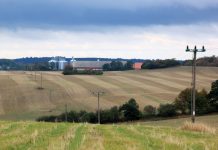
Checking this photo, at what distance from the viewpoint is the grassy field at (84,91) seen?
274 ft

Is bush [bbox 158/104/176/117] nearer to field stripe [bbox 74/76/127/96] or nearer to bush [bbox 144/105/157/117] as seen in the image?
bush [bbox 144/105/157/117]

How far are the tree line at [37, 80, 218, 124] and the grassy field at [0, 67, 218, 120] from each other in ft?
9.86

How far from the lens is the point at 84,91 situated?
101 metres

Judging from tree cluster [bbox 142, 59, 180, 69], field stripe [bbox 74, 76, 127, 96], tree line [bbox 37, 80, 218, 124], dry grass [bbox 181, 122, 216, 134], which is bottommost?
tree line [bbox 37, 80, 218, 124]

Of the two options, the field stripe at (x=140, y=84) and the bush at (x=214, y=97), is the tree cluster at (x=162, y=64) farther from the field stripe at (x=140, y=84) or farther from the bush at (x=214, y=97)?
the bush at (x=214, y=97)

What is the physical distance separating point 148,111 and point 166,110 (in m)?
3.05

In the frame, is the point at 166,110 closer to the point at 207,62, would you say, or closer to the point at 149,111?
the point at 149,111

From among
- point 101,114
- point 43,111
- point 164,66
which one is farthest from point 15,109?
point 164,66

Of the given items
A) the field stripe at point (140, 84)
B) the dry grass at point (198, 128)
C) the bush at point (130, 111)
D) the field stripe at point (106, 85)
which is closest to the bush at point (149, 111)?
the bush at point (130, 111)

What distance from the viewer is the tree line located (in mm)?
77081

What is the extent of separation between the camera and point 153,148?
1584cm

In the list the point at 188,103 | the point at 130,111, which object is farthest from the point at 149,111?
the point at 188,103

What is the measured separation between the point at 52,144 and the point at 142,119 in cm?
6582

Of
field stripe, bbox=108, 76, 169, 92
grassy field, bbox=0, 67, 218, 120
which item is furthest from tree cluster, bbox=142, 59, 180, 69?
field stripe, bbox=108, 76, 169, 92
